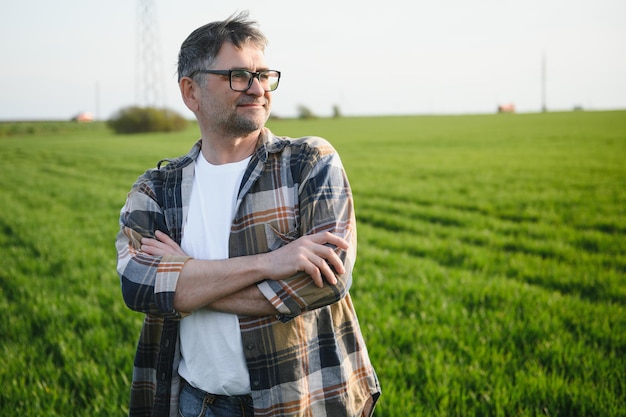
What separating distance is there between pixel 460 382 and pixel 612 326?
1.87m

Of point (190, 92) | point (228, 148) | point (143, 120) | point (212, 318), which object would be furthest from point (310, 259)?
point (143, 120)

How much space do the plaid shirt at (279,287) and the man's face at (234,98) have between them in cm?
13

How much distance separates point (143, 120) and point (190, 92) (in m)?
69.1

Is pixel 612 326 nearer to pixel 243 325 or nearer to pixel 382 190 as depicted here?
pixel 243 325

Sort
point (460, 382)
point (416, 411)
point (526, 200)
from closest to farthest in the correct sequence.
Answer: point (416, 411), point (460, 382), point (526, 200)

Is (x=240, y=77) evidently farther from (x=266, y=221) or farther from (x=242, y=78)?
(x=266, y=221)

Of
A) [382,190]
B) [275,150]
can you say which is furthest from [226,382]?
[382,190]

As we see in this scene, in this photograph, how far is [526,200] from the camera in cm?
1140

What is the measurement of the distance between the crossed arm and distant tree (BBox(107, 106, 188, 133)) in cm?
6910

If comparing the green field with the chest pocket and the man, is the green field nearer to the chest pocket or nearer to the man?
the man

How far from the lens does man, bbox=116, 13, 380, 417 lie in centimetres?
196

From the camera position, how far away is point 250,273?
1941 millimetres

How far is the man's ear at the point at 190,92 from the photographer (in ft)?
7.33

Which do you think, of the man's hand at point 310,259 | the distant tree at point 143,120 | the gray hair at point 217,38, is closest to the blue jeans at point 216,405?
the man's hand at point 310,259
